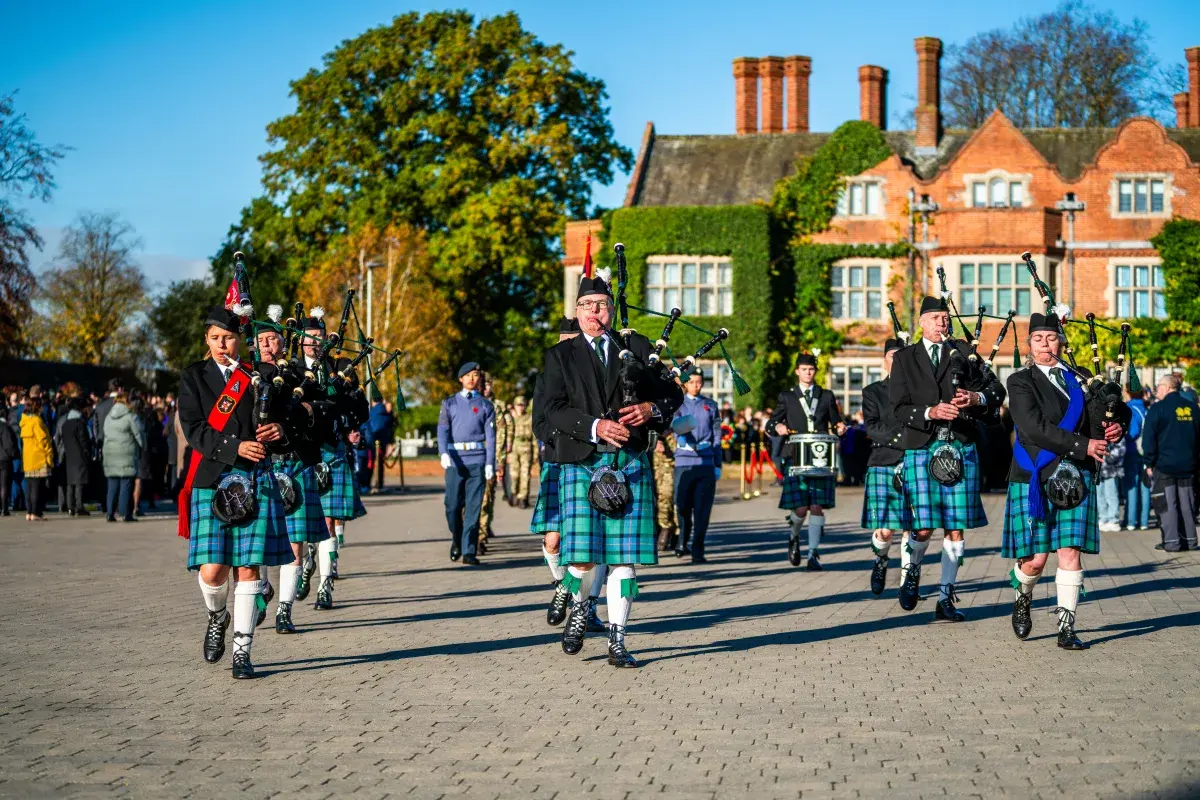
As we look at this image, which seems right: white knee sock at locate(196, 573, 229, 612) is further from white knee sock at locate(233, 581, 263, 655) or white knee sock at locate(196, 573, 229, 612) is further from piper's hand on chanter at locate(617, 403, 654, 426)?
piper's hand on chanter at locate(617, 403, 654, 426)

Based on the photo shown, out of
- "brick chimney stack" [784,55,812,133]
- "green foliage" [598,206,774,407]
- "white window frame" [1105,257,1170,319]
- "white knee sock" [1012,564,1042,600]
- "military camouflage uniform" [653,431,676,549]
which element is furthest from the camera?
"brick chimney stack" [784,55,812,133]

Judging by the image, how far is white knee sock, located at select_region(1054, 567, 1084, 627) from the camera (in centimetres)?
966

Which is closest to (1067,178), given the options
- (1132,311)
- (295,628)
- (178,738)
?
(1132,311)

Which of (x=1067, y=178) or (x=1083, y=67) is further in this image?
(x=1083, y=67)

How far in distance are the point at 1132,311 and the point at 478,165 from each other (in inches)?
765

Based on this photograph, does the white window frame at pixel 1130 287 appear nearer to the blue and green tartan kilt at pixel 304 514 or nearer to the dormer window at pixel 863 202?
the dormer window at pixel 863 202

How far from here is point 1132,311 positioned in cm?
4434

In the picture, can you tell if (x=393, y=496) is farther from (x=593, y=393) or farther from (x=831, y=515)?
(x=593, y=393)

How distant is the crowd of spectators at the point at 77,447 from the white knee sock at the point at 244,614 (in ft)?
44.5

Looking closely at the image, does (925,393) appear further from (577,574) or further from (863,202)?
(863,202)

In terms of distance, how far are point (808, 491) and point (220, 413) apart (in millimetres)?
7880

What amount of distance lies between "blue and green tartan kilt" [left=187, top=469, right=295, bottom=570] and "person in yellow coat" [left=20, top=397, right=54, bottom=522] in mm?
14935

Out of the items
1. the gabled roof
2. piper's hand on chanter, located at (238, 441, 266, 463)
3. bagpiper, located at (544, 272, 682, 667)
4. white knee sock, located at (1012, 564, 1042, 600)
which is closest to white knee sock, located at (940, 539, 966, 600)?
white knee sock, located at (1012, 564, 1042, 600)

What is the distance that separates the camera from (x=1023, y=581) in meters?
9.99
